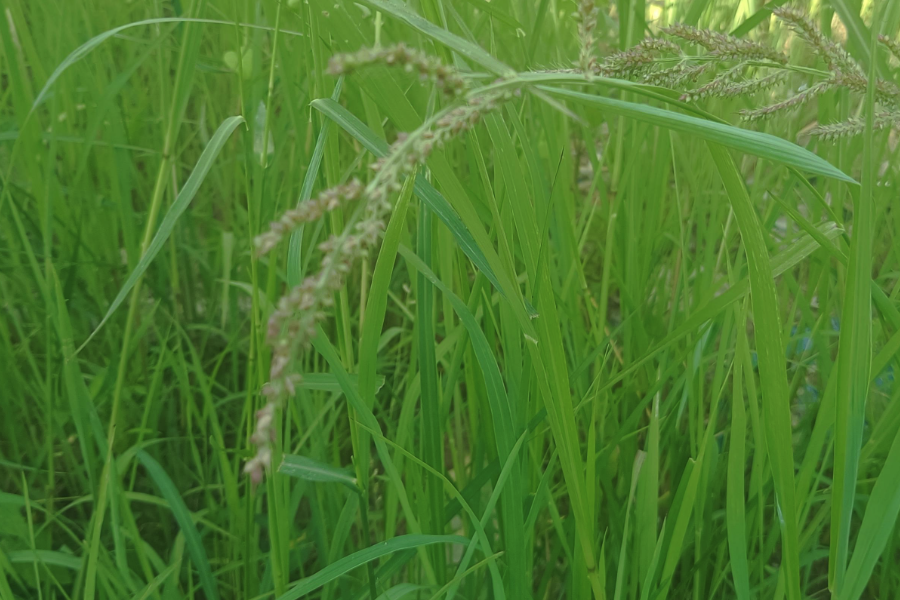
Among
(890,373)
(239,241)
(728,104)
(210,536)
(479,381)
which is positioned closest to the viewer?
(479,381)

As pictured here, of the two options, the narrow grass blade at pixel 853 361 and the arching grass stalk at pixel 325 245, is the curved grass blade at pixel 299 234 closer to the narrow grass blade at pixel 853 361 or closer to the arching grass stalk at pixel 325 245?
the arching grass stalk at pixel 325 245

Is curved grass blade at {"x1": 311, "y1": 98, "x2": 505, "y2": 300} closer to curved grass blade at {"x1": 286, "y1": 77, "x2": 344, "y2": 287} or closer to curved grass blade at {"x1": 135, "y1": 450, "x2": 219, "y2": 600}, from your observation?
curved grass blade at {"x1": 286, "y1": 77, "x2": 344, "y2": 287}

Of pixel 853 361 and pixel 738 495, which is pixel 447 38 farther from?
pixel 738 495

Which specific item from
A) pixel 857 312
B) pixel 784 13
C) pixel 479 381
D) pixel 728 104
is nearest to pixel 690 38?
pixel 784 13

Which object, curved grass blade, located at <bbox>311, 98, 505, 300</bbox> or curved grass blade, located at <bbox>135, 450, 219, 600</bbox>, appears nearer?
curved grass blade, located at <bbox>311, 98, 505, 300</bbox>

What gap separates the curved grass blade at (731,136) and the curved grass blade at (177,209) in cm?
42

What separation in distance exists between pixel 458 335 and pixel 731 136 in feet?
1.71

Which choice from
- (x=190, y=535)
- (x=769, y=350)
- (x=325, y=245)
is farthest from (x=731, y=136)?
(x=190, y=535)

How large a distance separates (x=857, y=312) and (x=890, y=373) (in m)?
0.94

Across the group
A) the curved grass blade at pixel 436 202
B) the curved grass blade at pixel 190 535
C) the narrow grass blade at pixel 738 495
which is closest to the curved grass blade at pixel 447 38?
the curved grass blade at pixel 436 202

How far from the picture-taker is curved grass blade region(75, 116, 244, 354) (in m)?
0.65

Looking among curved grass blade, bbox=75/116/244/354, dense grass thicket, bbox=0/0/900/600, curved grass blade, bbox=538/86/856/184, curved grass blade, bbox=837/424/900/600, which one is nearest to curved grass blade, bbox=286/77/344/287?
dense grass thicket, bbox=0/0/900/600

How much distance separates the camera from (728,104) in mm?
1593

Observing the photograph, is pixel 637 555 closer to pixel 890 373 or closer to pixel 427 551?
pixel 427 551
